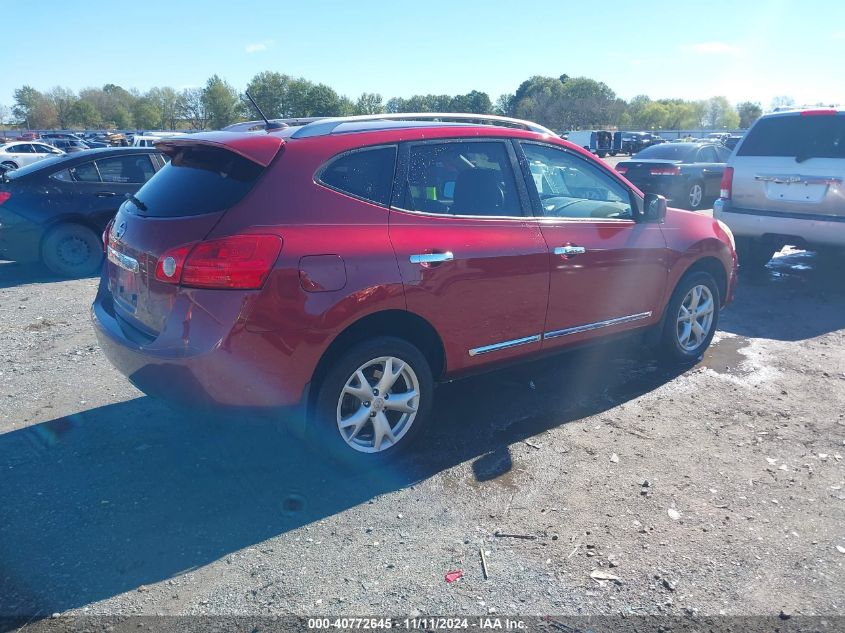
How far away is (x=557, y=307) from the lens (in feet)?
15.0

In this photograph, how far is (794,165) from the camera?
7.99m

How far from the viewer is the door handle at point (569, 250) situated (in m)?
4.48

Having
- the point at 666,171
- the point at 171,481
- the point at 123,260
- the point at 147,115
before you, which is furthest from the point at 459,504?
the point at 147,115

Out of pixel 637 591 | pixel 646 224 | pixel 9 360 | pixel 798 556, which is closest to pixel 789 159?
pixel 646 224

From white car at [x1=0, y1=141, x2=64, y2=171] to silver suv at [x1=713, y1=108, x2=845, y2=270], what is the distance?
2550cm

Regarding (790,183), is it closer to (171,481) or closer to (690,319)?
(690,319)

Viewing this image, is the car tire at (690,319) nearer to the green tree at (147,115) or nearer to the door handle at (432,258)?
the door handle at (432,258)

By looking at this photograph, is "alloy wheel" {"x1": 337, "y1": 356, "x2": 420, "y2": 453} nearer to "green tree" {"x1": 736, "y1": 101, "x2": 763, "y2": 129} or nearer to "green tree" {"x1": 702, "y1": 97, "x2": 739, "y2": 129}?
"green tree" {"x1": 736, "y1": 101, "x2": 763, "y2": 129}

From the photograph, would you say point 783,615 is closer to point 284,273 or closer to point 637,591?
point 637,591

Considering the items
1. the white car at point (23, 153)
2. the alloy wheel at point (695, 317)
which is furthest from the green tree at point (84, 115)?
the alloy wheel at point (695, 317)

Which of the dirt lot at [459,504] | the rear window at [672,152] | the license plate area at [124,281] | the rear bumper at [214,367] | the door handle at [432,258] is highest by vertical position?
the rear window at [672,152]

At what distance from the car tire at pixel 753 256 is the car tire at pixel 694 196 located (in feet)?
20.3

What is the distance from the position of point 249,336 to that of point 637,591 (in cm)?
209

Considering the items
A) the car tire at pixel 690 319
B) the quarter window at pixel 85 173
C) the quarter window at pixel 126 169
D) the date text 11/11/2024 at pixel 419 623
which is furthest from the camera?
the quarter window at pixel 126 169
